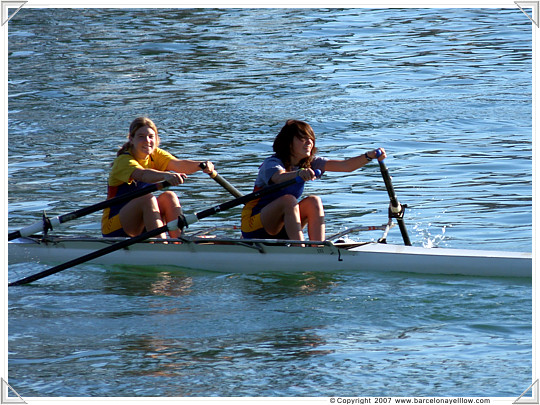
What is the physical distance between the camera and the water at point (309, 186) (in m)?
5.71

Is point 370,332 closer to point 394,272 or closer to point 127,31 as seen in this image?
point 394,272

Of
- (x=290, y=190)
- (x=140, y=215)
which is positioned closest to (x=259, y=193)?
(x=290, y=190)

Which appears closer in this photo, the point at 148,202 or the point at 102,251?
the point at 102,251

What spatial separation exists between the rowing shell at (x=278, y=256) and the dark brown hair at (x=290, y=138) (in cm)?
67

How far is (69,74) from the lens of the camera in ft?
58.6

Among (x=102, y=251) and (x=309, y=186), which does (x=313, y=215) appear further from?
(x=309, y=186)

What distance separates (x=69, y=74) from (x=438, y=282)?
12.5 m

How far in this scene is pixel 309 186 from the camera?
11.1 meters

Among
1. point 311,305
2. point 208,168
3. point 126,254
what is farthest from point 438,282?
point 126,254

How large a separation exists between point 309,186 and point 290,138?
4003 millimetres

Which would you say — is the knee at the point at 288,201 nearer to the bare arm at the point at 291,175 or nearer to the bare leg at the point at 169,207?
the bare arm at the point at 291,175

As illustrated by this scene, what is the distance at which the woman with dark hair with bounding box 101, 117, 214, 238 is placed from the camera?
24.4ft

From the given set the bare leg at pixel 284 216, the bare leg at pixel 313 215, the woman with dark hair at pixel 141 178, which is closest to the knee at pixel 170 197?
the woman with dark hair at pixel 141 178
